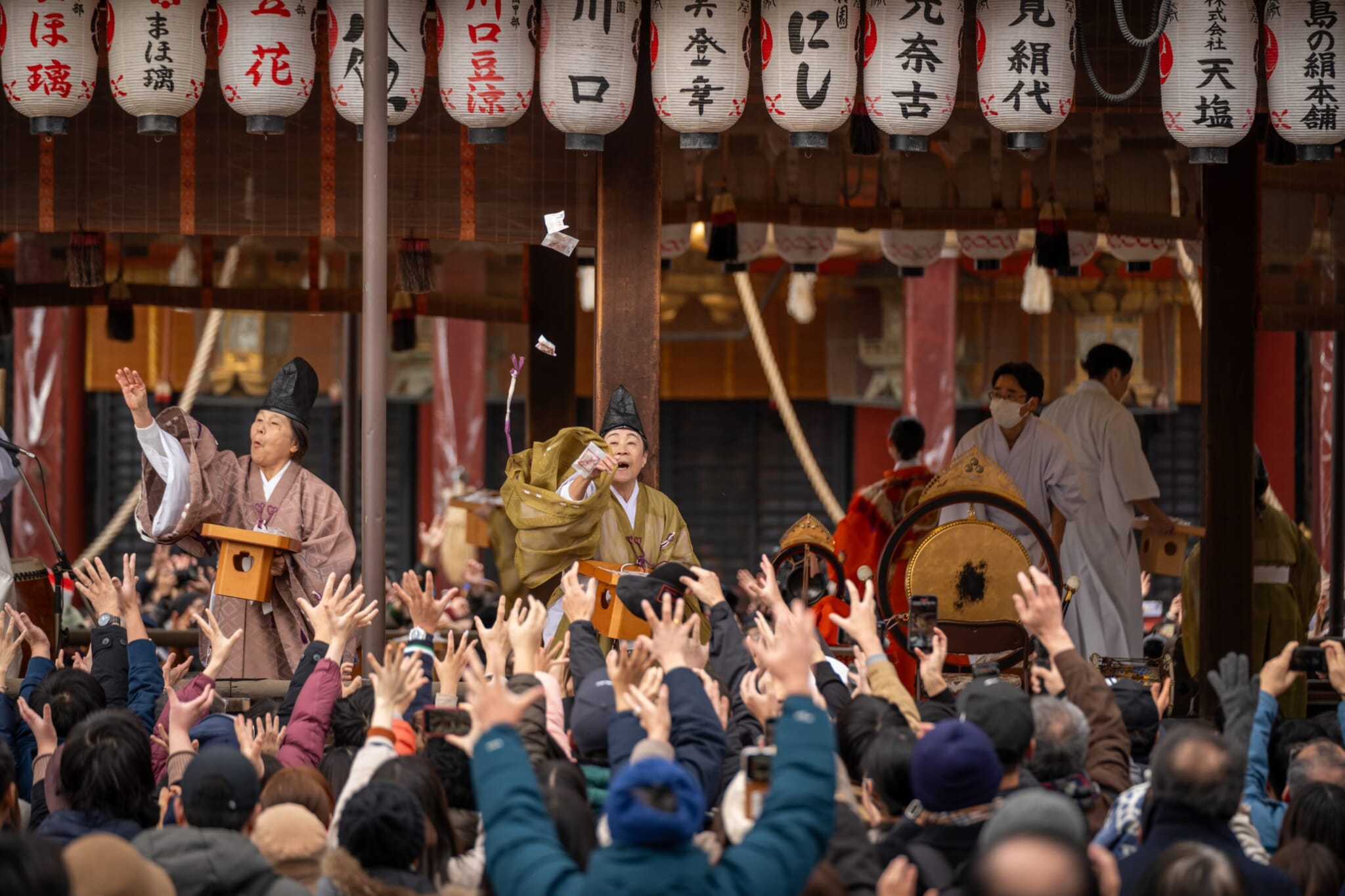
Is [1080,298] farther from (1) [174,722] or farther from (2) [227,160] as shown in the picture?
(1) [174,722]

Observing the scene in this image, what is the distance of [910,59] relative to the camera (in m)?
7.06

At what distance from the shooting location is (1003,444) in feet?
28.6

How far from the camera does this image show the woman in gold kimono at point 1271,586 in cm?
959

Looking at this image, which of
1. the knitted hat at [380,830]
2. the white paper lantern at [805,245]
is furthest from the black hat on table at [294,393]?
the white paper lantern at [805,245]

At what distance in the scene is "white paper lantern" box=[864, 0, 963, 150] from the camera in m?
7.06

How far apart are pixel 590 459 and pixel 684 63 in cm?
168

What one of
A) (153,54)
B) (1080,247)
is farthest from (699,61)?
(1080,247)

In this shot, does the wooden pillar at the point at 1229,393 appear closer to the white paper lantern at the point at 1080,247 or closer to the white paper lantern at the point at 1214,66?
the white paper lantern at the point at 1214,66

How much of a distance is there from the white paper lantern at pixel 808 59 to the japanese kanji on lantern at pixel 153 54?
2403 millimetres

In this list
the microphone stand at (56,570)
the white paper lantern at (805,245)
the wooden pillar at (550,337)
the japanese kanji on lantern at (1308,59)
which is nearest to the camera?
the microphone stand at (56,570)

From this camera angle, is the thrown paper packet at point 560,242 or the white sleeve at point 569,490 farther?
the thrown paper packet at point 560,242

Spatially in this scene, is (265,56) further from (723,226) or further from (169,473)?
(723,226)

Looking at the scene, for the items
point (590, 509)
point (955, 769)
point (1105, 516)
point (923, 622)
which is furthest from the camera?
point (1105, 516)

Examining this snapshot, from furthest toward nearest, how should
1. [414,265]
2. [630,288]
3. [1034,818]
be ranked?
[414,265], [630,288], [1034,818]
